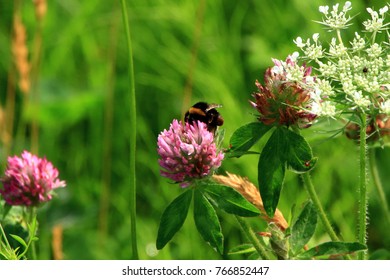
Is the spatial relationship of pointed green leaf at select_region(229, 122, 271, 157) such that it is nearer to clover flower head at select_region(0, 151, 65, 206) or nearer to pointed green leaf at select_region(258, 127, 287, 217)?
pointed green leaf at select_region(258, 127, 287, 217)

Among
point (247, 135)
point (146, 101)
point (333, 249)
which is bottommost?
point (333, 249)

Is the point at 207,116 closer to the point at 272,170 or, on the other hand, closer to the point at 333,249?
the point at 272,170

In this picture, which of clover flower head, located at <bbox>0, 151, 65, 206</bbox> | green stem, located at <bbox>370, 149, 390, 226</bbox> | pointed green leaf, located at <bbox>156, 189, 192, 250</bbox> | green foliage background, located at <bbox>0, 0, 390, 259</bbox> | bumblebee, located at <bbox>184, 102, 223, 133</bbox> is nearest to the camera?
pointed green leaf, located at <bbox>156, 189, 192, 250</bbox>

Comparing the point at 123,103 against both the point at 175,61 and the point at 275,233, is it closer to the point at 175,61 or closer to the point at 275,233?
the point at 175,61

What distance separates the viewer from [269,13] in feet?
11.2

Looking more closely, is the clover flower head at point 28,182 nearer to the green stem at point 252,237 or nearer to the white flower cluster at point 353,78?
the green stem at point 252,237

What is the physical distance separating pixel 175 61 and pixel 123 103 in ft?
0.95

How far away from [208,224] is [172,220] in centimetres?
7

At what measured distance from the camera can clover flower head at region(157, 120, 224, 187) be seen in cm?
153

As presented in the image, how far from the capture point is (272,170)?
1489mm

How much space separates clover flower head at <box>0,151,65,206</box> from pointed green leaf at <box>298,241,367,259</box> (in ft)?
1.93

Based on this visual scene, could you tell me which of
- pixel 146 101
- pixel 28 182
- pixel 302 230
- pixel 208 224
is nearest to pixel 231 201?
pixel 208 224

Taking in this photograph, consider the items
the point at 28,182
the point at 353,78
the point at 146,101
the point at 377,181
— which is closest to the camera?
the point at 353,78

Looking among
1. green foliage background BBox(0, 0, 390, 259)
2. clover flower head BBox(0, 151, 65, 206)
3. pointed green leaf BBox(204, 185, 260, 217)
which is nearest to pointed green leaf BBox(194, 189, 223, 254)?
pointed green leaf BBox(204, 185, 260, 217)
